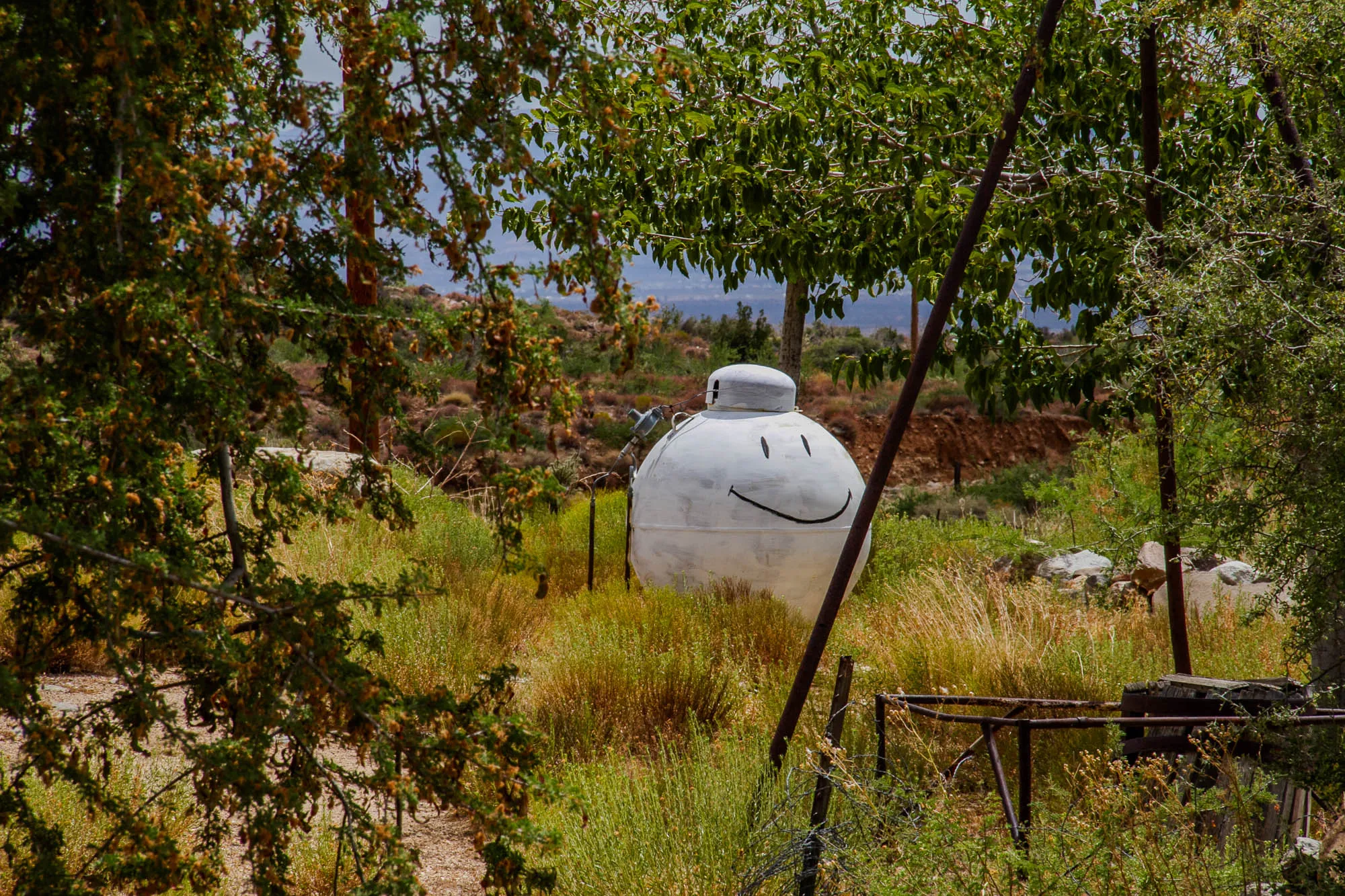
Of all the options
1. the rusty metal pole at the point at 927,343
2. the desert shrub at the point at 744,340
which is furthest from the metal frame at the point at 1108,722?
the desert shrub at the point at 744,340

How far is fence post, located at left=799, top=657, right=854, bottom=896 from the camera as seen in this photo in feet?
10.2

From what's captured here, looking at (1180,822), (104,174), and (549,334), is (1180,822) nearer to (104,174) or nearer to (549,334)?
(549,334)

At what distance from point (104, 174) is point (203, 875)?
1.34 m

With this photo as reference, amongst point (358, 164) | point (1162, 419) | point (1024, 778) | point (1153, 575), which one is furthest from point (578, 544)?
point (358, 164)

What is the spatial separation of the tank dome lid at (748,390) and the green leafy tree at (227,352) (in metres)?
6.14

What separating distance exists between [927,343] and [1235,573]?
6.97m

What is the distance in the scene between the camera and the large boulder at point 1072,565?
9836 millimetres

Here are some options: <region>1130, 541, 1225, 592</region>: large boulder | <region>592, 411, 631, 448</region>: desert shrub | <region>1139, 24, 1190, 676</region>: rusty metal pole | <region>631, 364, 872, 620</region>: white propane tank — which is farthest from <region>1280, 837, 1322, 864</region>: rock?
<region>592, 411, 631, 448</region>: desert shrub

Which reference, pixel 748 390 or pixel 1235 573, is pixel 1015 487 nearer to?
pixel 1235 573

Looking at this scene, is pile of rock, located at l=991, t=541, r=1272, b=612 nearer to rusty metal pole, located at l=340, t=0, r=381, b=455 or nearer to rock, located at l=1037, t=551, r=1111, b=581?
rock, located at l=1037, t=551, r=1111, b=581

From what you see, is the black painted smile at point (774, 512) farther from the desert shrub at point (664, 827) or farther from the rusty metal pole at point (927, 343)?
the rusty metal pole at point (927, 343)

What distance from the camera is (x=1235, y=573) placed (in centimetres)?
908

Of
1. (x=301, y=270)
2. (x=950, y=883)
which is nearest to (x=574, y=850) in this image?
(x=950, y=883)

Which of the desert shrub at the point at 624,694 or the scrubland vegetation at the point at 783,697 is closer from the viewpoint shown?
the scrubland vegetation at the point at 783,697
